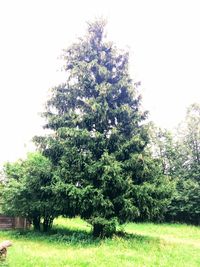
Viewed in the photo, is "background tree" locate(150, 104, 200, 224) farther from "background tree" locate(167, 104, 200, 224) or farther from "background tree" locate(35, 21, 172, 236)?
"background tree" locate(35, 21, 172, 236)

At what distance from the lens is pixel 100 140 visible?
56.4ft

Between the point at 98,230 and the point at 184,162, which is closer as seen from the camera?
the point at 98,230

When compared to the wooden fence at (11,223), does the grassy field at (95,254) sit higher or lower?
lower

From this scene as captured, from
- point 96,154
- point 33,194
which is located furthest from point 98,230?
point 33,194

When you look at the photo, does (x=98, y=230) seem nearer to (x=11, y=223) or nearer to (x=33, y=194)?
(x=33, y=194)

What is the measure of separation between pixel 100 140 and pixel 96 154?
0.82 m

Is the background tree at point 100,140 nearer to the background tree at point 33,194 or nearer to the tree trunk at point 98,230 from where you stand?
the tree trunk at point 98,230

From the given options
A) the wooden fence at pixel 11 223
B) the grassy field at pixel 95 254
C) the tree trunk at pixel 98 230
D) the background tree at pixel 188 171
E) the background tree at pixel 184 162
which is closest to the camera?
the grassy field at pixel 95 254

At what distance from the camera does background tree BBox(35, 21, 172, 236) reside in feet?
52.1

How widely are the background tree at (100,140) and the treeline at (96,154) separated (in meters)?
0.05

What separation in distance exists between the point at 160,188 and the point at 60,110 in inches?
266

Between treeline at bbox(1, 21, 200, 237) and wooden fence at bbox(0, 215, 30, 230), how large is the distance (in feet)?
12.3

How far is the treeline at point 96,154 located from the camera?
52.3 feet

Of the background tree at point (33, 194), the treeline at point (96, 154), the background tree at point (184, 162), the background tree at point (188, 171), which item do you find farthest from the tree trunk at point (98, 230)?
the background tree at point (188, 171)
